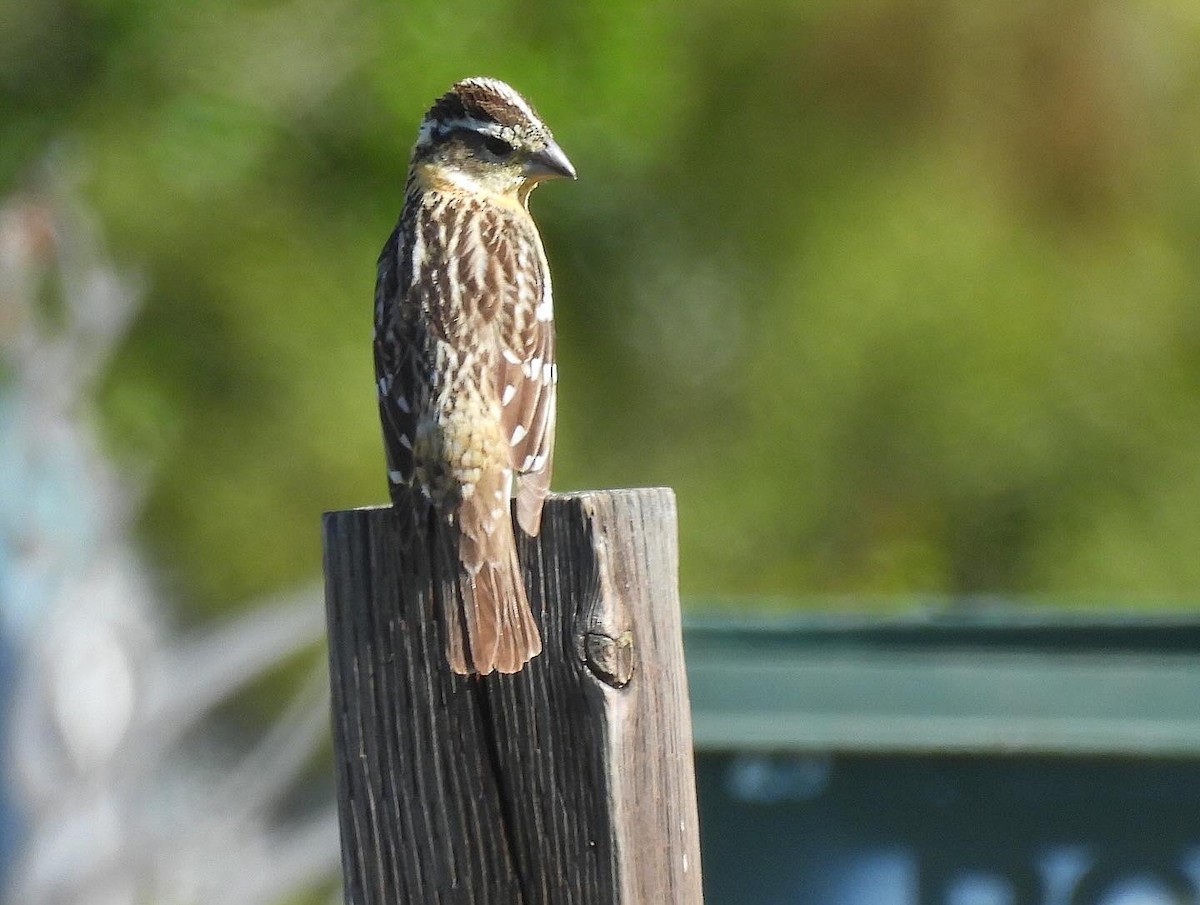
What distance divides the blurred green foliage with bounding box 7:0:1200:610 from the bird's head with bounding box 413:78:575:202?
247 inches

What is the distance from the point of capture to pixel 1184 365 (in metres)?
11.2

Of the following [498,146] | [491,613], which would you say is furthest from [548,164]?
[491,613]

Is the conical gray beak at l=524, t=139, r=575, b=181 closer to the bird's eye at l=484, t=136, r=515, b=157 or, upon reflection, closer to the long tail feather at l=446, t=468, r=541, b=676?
the bird's eye at l=484, t=136, r=515, b=157

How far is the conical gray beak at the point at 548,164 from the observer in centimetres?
396

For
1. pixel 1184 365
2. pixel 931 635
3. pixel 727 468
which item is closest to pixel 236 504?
pixel 727 468

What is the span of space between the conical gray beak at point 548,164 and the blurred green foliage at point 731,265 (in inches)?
253

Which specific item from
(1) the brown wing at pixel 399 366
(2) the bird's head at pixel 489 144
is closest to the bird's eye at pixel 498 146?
(2) the bird's head at pixel 489 144

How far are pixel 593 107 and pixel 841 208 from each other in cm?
203

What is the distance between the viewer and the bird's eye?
4020 mm

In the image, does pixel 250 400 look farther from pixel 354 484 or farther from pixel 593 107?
pixel 593 107

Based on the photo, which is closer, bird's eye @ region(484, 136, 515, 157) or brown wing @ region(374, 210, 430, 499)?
brown wing @ region(374, 210, 430, 499)

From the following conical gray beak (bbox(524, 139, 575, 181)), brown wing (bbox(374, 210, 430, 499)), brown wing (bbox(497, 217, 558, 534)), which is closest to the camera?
brown wing (bbox(497, 217, 558, 534))

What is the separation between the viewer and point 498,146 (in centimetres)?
403

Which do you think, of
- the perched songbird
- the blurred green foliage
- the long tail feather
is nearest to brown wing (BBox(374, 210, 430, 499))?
the perched songbird
